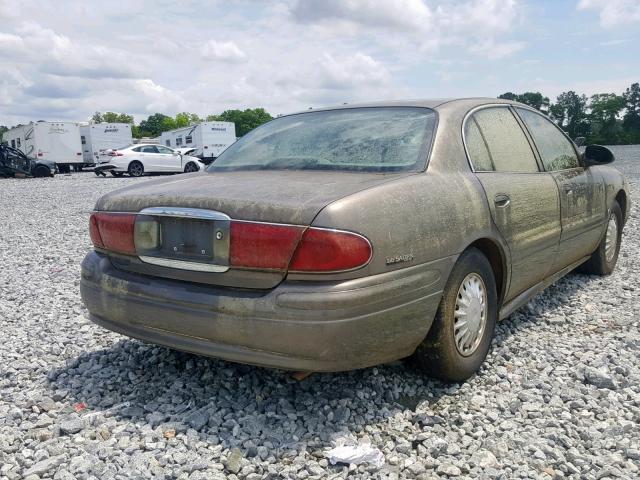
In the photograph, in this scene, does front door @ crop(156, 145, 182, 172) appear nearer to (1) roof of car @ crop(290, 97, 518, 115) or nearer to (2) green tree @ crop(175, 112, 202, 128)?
(1) roof of car @ crop(290, 97, 518, 115)

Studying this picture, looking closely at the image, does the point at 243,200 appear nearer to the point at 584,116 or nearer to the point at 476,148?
the point at 476,148

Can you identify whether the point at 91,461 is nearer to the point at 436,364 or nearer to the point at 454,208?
the point at 436,364

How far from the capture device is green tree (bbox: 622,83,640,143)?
78.8 meters

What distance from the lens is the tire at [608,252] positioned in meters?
4.94

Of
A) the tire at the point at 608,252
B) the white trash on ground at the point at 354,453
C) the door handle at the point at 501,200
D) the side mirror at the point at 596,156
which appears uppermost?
the side mirror at the point at 596,156

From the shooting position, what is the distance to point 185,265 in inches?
98.3

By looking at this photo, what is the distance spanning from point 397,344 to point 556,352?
54.5 inches

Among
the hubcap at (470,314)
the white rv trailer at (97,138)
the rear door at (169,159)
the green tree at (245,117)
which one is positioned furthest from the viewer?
the green tree at (245,117)

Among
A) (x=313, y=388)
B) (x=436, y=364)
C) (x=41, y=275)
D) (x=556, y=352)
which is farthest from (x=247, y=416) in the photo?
(x=41, y=275)

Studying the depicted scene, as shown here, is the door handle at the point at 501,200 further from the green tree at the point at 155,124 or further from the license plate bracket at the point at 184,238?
the green tree at the point at 155,124

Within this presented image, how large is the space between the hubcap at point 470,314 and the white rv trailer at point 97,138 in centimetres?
3346

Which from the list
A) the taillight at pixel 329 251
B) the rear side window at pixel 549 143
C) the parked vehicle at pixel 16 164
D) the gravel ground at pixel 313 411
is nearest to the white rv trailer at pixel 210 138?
the parked vehicle at pixel 16 164

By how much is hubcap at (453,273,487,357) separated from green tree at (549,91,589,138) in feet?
281

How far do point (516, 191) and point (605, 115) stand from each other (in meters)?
99.3
